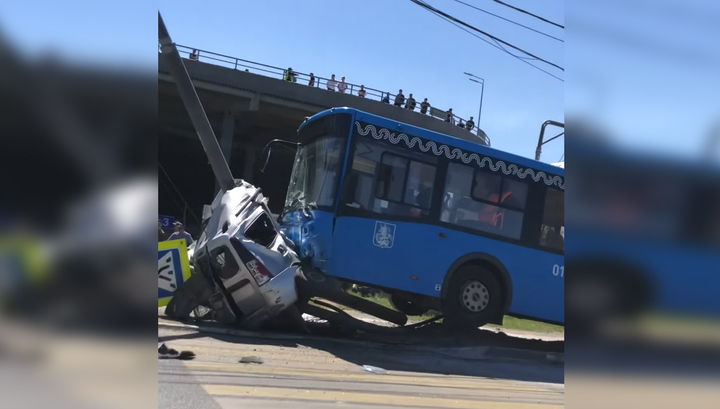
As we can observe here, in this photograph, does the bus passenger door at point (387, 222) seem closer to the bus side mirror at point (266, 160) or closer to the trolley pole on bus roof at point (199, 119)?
the trolley pole on bus roof at point (199, 119)

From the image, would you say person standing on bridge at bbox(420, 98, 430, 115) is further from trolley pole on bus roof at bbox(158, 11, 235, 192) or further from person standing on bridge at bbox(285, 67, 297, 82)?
trolley pole on bus roof at bbox(158, 11, 235, 192)

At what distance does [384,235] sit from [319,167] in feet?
5.17

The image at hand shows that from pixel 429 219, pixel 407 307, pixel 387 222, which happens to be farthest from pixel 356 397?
pixel 407 307

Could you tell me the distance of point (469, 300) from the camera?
31.5 feet

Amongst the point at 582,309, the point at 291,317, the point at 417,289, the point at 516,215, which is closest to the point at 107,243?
the point at 582,309

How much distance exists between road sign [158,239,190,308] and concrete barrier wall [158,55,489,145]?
1861 centimetres

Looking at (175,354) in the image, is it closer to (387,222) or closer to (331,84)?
(387,222)

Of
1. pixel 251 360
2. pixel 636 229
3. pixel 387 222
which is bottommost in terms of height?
pixel 251 360

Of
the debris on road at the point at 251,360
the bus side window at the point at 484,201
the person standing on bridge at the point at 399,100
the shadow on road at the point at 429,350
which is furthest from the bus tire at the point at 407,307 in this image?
the person standing on bridge at the point at 399,100

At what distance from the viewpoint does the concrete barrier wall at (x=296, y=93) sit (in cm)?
2744

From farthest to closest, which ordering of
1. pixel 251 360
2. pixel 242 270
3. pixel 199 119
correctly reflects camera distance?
1. pixel 242 270
2. pixel 199 119
3. pixel 251 360

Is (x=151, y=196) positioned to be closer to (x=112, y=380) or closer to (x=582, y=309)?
(x=112, y=380)

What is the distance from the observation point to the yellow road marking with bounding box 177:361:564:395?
19.6 feet

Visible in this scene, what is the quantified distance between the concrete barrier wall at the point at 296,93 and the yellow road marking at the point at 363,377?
20881mm
